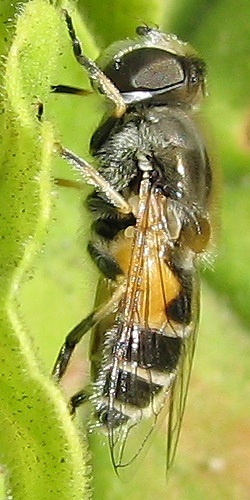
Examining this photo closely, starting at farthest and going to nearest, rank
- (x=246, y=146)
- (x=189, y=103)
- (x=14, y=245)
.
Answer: (x=246, y=146) < (x=189, y=103) < (x=14, y=245)

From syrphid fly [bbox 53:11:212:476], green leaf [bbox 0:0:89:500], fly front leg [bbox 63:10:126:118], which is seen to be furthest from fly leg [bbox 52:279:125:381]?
green leaf [bbox 0:0:89:500]

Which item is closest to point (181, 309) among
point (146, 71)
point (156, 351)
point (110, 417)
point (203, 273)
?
point (156, 351)

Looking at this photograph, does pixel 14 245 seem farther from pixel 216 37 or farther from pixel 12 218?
pixel 216 37

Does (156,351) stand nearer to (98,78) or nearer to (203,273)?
(98,78)

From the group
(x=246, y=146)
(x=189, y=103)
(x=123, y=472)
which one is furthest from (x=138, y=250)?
(x=246, y=146)

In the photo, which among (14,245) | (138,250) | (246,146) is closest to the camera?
(14,245)

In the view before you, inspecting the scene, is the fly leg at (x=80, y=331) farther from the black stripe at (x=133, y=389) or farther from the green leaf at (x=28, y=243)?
the green leaf at (x=28, y=243)

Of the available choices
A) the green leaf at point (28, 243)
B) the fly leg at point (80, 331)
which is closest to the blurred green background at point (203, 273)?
the fly leg at point (80, 331)
